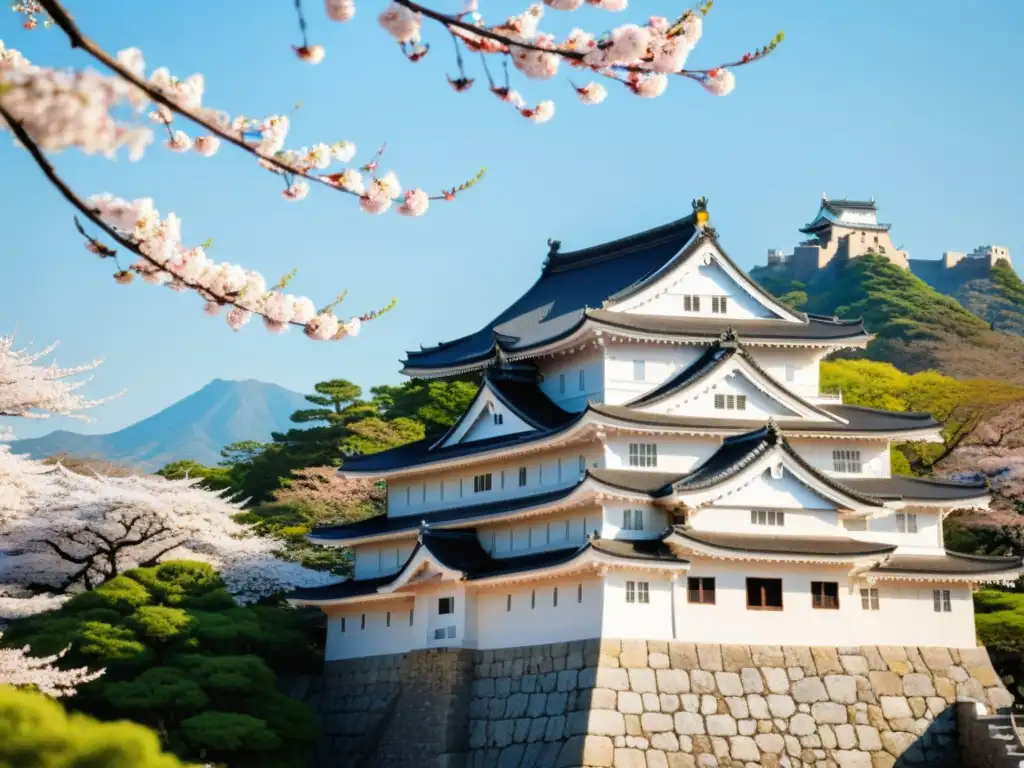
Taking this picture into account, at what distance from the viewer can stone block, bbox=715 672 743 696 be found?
29.0 metres

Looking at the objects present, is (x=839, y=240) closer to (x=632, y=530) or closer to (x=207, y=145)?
(x=632, y=530)

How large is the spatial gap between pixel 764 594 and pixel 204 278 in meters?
22.3

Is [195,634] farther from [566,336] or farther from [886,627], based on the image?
[886,627]

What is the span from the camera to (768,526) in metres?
30.3

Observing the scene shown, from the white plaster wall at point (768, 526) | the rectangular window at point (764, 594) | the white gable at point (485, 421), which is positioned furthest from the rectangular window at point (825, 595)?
the white gable at point (485, 421)

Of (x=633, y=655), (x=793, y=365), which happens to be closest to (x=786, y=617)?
(x=633, y=655)

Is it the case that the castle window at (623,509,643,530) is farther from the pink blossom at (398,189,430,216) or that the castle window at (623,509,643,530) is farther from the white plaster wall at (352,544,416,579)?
the pink blossom at (398,189,430,216)

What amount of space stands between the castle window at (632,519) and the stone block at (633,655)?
224cm

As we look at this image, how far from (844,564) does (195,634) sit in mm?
13063

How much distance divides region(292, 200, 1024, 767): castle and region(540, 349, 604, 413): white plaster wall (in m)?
0.07

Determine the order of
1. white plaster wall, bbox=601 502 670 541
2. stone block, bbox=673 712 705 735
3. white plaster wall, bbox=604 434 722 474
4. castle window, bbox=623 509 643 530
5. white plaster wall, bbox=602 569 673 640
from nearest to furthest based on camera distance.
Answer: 1. stone block, bbox=673 712 705 735
2. white plaster wall, bbox=602 569 673 640
3. white plaster wall, bbox=601 502 670 541
4. castle window, bbox=623 509 643 530
5. white plaster wall, bbox=604 434 722 474

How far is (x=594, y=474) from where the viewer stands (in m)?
29.8

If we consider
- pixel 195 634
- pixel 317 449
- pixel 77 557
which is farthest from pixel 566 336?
pixel 317 449

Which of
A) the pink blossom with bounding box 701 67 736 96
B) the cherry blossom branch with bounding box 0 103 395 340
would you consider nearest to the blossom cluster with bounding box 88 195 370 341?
the cherry blossom branch with bounding box 0 103 395 340
